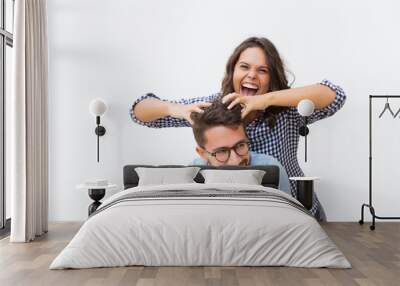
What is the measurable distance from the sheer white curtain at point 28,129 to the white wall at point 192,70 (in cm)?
75

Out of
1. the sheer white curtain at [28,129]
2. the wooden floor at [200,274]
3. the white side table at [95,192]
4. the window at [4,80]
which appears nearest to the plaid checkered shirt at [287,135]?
the white side table at [95,192]

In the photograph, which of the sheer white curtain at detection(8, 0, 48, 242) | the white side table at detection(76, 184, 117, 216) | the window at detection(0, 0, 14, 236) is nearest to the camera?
the sheer white curtain at detection(8, 0, 48, 242)

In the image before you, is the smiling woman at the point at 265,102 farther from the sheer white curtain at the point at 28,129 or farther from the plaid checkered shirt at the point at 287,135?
the sheer white curtain at the point at 28,129

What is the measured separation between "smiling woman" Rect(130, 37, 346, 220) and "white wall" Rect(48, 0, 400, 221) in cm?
11

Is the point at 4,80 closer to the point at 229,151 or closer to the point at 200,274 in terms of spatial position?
the point at 229,151

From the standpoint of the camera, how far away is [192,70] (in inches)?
290

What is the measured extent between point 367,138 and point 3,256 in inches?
175

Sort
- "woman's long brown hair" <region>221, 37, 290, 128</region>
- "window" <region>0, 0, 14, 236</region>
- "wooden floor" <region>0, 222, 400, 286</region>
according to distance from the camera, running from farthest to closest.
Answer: "woman's long brown hair" <region>221, 37, 290, 128</region>, "window" <region>0, 0, 14, 236</region>, "wooden floor" <region>0, 222, 400, 286</region>

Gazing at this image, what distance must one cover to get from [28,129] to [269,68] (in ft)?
9.67

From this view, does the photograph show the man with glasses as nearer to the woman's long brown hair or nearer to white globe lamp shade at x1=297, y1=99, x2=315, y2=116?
the woman's long brown hair

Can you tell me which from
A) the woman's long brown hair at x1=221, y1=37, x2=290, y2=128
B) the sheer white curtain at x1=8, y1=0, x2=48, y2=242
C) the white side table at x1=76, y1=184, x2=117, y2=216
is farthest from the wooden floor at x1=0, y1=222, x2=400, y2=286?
the woman's long brown hair at x1=221, y1=37, x2=290, y2=128

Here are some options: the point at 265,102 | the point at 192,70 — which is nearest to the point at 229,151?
the point at 265,102

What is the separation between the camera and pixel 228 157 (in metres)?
7.11

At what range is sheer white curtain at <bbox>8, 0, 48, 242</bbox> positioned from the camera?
19.7 ft
